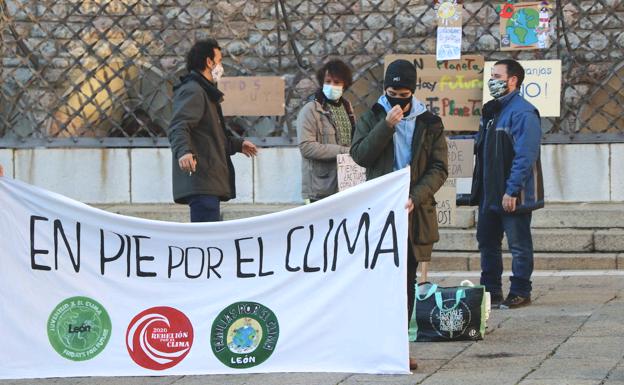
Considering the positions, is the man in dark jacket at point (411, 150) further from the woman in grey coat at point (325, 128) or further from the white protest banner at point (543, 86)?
the white protest banner at point (543, 86)

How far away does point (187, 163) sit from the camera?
829 centimetres

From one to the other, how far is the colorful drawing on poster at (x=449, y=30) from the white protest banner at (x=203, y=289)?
599 centimetres

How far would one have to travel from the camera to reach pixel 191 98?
28.1 ft

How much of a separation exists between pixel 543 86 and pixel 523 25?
69 cm

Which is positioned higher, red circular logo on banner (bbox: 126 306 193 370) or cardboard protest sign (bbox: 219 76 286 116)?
cardboard protest sign (bbox: 219 76 286 116)

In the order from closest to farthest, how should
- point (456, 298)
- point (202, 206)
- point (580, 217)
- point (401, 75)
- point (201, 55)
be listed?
point (401, 75)
point (456, 298)
point (202, 206)
point (201, 55)
point (580, 217)

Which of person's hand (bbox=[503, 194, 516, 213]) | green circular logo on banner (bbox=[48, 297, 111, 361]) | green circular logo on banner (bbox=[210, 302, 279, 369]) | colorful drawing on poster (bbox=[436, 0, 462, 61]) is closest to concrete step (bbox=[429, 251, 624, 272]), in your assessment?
colorful drawing on poster (bbox=[436, 0, 462, 61])

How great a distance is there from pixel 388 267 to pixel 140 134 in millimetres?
7509

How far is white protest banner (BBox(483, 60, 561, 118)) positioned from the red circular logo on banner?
20.5 feet

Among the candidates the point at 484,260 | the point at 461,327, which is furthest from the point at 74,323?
the point at 484,260

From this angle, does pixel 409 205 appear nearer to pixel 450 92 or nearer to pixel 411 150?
pixel 411 150

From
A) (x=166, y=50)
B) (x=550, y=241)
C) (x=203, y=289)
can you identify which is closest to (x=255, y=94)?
(x=166, y=50)

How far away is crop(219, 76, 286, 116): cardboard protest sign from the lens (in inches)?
539

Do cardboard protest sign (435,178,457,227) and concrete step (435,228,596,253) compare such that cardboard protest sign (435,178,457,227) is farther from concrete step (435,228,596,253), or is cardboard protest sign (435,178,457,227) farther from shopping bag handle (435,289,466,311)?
shopping bag handle (435,289,466,311)
